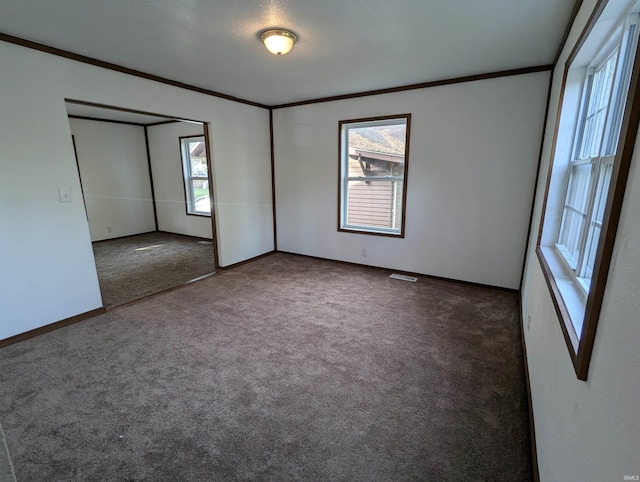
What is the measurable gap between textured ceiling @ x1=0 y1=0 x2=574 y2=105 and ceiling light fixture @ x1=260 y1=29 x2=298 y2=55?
2.3 inches

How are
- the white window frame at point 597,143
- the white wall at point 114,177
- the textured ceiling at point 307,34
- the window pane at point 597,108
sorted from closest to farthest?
the white window frame at point 597,143 < the window pane at point 597,108 < the textured ceiling at point 307,34 < the white wall at point 114,177

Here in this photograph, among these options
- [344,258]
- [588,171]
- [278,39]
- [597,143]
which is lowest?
[344,258]

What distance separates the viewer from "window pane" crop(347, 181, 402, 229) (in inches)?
162

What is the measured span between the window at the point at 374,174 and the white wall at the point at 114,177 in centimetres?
488

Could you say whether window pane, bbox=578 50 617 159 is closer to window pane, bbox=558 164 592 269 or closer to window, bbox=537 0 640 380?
window, bbox=537 0 640 380

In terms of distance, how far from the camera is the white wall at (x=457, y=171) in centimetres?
320

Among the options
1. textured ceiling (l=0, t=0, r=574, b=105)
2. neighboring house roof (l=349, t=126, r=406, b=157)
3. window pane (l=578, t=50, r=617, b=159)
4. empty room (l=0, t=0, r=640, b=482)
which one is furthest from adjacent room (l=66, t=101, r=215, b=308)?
window pane (l=578, t=50, r=617, b=159)

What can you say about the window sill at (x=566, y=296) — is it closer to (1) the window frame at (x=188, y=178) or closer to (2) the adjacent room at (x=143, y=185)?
(2) the adjacent room at (x=143, y=185)

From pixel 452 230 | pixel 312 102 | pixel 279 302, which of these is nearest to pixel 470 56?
pixel 452 230

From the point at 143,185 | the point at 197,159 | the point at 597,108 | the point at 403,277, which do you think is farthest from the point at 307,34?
the point at 143,185

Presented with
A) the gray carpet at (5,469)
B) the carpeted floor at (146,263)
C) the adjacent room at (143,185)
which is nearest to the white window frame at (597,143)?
the gray carpet at (5,469)

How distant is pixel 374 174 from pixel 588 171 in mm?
2614

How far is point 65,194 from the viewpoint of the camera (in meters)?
2.73

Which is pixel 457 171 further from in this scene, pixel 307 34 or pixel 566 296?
pixel 566 296
